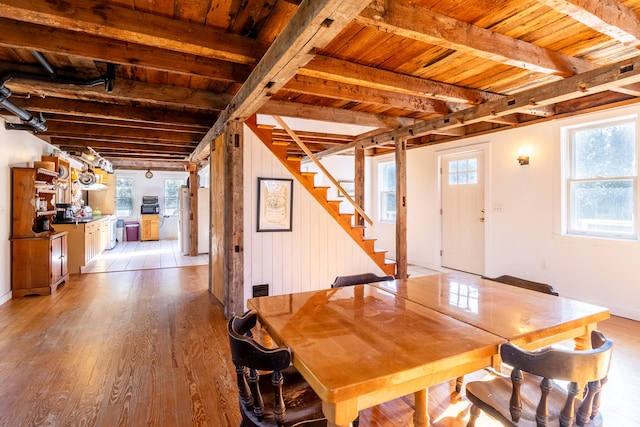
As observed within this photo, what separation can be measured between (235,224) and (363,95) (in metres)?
1.99

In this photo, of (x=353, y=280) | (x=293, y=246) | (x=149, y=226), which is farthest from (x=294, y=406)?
(x=149, y=226)

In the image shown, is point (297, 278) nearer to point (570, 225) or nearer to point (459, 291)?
point (459, 291)

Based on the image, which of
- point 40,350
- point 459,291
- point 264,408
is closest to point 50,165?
point 40,350

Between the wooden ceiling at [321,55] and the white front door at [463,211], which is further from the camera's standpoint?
the white front door at [463,211]

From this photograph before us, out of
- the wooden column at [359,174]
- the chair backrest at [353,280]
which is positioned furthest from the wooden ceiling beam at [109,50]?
the wooden column at [359,174]

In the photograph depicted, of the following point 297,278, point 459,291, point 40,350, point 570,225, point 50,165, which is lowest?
point 40,350

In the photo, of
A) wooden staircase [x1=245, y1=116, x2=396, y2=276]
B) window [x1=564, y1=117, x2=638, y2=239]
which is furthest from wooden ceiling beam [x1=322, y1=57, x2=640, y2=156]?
wooden staircase [x1=245, y1=116, x2=396, y2=276]

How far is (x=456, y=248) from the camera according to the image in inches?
235

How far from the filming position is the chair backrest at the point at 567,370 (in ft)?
3.75

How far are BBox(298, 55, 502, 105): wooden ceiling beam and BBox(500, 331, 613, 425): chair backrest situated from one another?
2.36 meters

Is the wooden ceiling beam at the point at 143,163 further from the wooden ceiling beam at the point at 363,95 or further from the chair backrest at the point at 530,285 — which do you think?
the chair backrest at the point at 530,285

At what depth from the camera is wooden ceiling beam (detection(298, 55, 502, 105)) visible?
2.73 metres

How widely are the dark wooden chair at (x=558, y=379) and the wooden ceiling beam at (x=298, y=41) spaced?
159 cm

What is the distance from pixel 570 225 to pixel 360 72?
3.59 m
